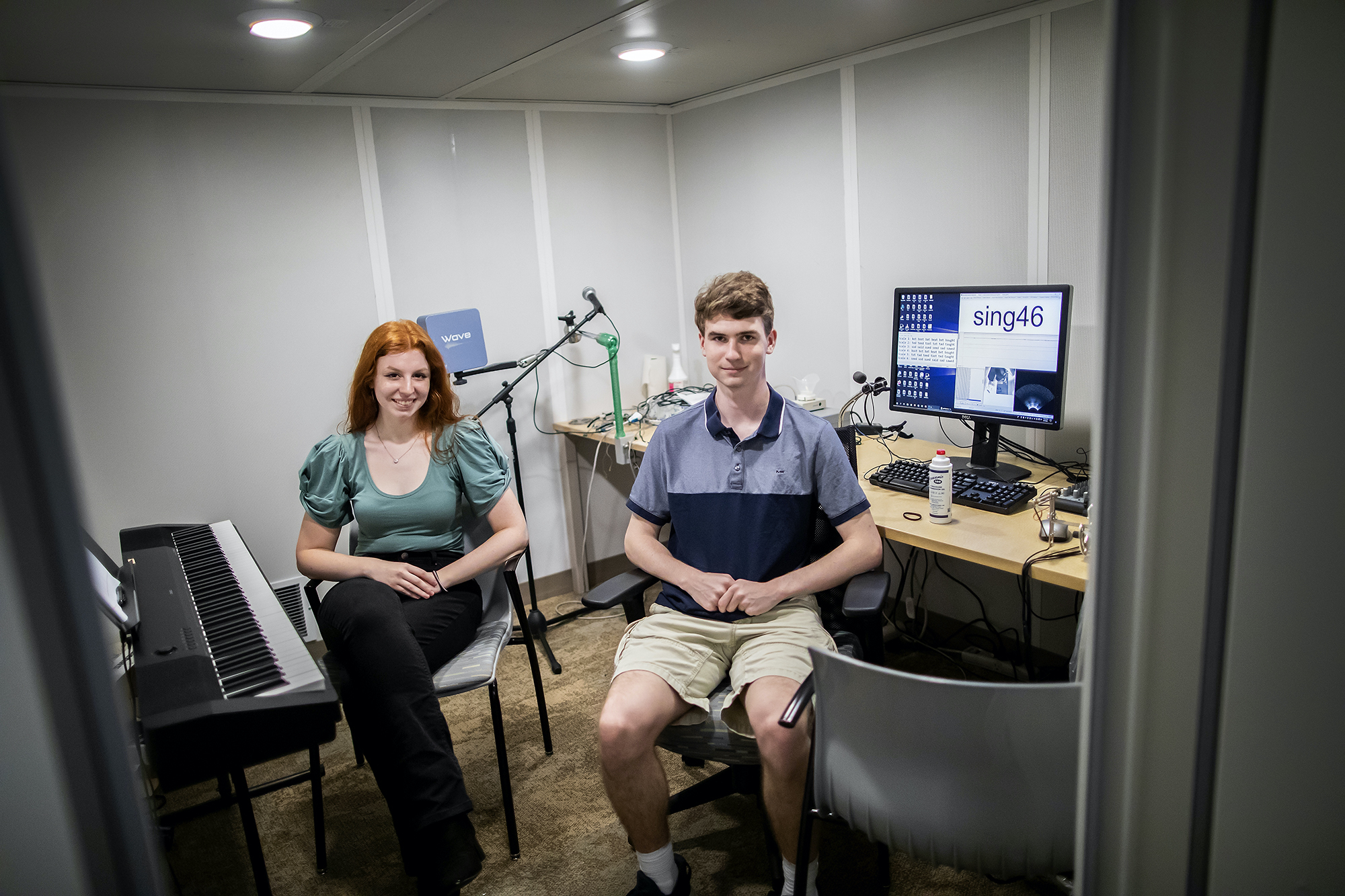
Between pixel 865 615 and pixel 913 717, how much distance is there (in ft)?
1.68

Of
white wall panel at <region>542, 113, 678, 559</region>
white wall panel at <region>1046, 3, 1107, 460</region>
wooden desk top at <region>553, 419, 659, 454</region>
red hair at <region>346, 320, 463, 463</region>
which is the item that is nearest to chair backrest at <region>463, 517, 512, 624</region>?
red hair at <region>346, 320, 463, 463</region>

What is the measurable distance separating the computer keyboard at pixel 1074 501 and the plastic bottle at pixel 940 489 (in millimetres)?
254

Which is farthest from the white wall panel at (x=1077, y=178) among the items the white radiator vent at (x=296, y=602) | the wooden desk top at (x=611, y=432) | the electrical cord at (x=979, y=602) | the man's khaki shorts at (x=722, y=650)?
the white radiator vent at (x=296, y=602)

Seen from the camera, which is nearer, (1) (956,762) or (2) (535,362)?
(1) (956,762)

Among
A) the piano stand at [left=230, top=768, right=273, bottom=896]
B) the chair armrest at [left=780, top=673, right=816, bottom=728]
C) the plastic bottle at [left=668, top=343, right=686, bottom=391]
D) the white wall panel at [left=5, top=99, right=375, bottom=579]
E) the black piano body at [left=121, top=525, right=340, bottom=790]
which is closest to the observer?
the black piano body at [left=121, top=525, right=340, bottom=790]

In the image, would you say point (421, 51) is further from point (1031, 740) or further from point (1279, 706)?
point (1279, 706)

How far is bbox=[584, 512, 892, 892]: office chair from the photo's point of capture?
6.01 ft

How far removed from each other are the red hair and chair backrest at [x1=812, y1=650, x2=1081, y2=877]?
1410mm

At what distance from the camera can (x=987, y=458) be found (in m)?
2.52

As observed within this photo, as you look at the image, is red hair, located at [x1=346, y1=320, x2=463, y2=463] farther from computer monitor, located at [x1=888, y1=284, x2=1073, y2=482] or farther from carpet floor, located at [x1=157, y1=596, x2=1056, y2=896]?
computer monitor, located at [x1=888, y1=284, x2=1073, y2=482]

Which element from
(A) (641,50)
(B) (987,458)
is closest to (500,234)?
(A) (641,50)

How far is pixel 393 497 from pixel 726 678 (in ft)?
3.29

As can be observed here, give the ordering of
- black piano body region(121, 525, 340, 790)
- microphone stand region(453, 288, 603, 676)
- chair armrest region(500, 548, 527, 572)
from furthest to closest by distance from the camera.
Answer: microphone stand region(453, 288, 603, 676) → chair armrest region(500, 548, 527, 572) → black piano body region(121, 525, 340, 790)

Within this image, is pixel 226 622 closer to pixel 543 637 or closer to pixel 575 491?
pixel 543 637
